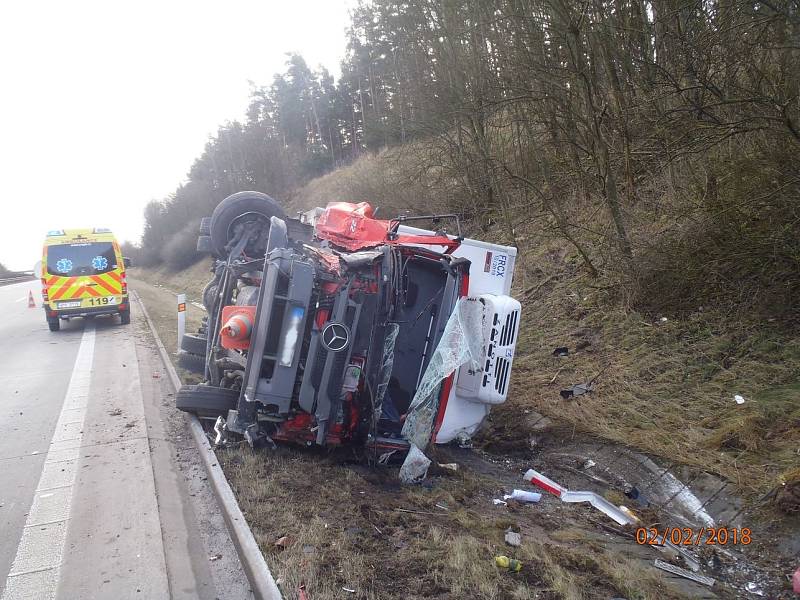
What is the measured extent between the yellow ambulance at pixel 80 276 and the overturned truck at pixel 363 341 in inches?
368

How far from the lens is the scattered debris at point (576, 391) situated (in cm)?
634

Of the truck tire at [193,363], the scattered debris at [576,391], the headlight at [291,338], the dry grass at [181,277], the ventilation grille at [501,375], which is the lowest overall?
the dry grass at [181,277]

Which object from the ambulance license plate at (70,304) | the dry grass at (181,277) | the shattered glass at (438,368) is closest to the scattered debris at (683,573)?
Result: the shattered glass at (438,368)

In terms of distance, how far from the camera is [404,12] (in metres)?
12.1

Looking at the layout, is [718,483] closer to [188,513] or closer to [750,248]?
[750,248]

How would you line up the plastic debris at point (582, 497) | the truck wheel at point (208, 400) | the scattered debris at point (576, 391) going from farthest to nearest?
the scattered debris at point (576, 391) < the truck wheel at point (208, 400) < the plastic debris at point (582, 497)

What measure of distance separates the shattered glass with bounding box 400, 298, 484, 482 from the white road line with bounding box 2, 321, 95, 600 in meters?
2.44

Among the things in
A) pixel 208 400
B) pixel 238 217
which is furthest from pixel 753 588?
pixel 238 217

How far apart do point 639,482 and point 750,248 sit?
281cm

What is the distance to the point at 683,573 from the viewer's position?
138 inches

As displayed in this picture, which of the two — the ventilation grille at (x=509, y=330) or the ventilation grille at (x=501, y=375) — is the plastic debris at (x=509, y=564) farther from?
the ventilation grille at (x=509, y=330)

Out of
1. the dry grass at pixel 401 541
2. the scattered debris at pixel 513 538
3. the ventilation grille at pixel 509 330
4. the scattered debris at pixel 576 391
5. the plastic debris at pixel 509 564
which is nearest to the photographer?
the dry grass at pixel 401 541
